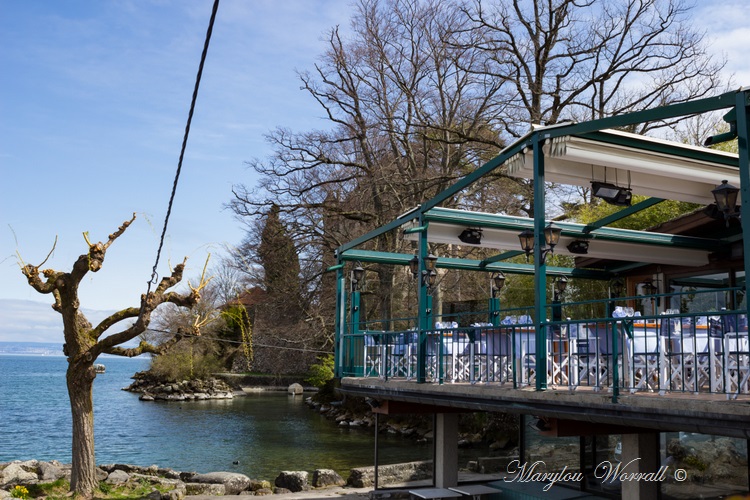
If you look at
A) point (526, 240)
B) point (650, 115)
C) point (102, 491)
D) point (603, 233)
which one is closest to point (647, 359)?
point (650, 115)

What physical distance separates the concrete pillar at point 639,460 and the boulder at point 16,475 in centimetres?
1364

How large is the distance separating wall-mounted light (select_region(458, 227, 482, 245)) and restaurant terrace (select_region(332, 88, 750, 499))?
25mm

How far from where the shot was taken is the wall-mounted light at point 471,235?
12.1m

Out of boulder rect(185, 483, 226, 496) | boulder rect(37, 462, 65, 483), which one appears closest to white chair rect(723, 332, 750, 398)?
boulder rect(185, 483, 226, 496)

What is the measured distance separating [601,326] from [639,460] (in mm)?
1599

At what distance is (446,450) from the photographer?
12.3 m

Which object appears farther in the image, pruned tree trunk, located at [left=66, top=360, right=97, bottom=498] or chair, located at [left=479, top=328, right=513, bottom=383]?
pruned tree trunk, located at [left=66, top=360, right=97, bottom=498]

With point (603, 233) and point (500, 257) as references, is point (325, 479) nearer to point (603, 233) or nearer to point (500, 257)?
point (500, 257)

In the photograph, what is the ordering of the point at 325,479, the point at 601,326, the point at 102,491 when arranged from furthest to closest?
the point at 325,479, the point at 102,491, the point at 601,326

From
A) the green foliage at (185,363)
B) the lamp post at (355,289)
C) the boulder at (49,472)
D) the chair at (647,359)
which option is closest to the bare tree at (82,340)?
the lamp post at (355,289)

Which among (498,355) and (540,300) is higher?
(540,300)

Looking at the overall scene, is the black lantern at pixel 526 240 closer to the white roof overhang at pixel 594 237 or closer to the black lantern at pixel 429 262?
the white roof overhang at pixel 594 237

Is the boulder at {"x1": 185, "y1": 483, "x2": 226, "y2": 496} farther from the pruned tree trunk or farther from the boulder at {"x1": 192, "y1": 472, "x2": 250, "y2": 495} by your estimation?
the pruned tree trunk

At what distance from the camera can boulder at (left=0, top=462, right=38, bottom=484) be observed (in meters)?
16.3
